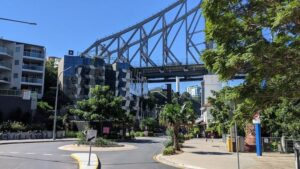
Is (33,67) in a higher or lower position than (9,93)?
higher

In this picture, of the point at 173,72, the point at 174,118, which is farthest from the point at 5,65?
the point at 174,118

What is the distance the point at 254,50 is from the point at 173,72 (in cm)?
11123

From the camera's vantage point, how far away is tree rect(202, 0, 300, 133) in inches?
460

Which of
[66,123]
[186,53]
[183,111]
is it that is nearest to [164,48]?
[186,53]

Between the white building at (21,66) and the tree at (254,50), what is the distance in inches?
3127

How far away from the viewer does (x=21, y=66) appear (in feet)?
299

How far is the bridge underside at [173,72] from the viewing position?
118250 millimetres

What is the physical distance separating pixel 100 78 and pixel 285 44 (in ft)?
345

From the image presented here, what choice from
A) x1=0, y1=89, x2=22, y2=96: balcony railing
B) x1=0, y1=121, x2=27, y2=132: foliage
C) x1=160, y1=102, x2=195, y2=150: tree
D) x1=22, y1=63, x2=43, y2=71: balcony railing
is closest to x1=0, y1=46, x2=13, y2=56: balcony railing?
x1=22, y1=63, x2=43, y2=71: balcony railing

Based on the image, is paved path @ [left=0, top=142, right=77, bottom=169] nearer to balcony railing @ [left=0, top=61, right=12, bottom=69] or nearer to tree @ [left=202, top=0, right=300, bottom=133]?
tree @ [left=202, top=0, right=300, bottom=133]

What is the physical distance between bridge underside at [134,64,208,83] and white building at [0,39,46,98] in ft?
131

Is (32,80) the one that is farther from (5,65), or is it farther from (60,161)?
(60,161)

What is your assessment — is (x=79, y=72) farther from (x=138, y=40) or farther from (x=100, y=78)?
(x=138, y=40)

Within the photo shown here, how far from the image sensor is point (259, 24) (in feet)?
40.7
